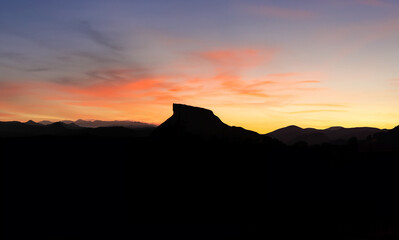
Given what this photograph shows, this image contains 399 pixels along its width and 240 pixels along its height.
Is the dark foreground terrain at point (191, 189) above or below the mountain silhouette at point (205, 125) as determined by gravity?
below

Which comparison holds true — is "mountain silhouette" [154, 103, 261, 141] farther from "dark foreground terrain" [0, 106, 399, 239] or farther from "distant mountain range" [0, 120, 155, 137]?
"dark foreground terrain" [0, 106, 399, 239]

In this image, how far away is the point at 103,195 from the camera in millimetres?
10414

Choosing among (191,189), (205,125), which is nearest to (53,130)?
(205,125)

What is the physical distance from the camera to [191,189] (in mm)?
11609

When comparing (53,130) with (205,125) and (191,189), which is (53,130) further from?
(191,189)

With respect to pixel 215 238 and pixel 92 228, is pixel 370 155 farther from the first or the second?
pixel 92 228

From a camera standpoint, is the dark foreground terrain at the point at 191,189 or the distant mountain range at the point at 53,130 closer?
the dark foreground terrain at the point at 191,189

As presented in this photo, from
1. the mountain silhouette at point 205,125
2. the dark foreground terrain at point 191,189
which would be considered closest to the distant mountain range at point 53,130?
the mountain silhouette at point 205,125

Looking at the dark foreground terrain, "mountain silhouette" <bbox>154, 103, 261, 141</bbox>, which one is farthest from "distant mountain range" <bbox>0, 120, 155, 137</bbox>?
the dark foreground terrain

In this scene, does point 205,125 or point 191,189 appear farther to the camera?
point 205,125

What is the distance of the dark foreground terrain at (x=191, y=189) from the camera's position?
32.5ft

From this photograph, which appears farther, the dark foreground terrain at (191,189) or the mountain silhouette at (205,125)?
the mountain silhouette at (205,125)

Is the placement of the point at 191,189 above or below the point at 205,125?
below

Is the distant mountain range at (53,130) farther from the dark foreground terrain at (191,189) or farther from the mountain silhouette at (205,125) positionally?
the dark foreground terrain at (191,189)
